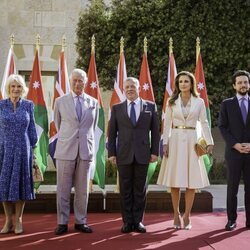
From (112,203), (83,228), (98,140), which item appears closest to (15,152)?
(83,228)

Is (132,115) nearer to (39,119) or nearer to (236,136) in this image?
(236,136)

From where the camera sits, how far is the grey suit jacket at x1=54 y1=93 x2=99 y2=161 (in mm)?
4984

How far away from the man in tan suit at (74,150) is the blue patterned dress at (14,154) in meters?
0.34

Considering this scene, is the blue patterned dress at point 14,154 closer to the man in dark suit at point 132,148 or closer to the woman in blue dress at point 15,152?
the woman in blue dress at point 15,152

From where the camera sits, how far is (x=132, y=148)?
505cm

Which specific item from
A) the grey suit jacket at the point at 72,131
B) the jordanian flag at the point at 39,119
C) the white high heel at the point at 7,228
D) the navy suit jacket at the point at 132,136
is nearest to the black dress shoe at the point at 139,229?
the navy suit jacket at the point at 132,136

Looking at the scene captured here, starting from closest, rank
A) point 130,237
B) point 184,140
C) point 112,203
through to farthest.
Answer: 1. point 130,237
2. point 184,140
3. point 112,203

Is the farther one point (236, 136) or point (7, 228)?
point (236, 136)

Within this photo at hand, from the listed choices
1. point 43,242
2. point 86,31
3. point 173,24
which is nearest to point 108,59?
point 86,31

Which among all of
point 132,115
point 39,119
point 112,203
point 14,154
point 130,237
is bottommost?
point 130,237

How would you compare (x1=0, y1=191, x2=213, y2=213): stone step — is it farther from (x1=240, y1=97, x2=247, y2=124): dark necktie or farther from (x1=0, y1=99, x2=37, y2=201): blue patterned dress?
(x1=240, y1=97, x2=247, y2=124): dark necktie

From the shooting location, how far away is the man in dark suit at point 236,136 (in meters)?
5.34

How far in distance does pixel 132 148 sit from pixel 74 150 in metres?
→ 0.63

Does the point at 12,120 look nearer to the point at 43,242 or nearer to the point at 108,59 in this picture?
the point at 43,242
